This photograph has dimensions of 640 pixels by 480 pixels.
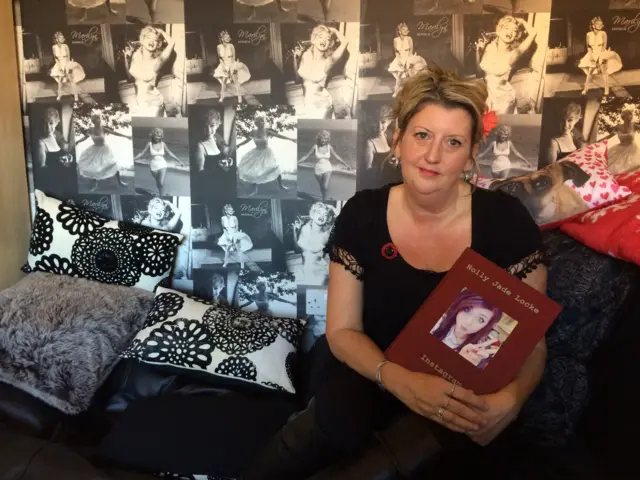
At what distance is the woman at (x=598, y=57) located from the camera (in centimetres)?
177

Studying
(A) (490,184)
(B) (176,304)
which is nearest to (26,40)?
(B) (176,304)

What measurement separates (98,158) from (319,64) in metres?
0.90

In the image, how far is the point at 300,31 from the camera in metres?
1.85

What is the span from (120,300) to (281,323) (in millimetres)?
540

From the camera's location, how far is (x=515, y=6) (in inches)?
69.8

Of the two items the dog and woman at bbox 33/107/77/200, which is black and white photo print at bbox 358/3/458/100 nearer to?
the dog

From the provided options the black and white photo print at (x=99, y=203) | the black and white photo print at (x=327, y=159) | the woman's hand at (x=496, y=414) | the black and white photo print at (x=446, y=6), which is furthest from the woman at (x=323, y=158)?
the woman's hand at (x=496, y=414)

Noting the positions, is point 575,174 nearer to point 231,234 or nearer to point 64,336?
point 231,234

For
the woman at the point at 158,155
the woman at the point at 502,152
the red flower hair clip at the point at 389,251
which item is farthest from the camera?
the woman at the point at 158,155

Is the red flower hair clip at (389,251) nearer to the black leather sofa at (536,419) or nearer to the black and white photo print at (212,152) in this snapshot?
the black leather sofa at (536,419)

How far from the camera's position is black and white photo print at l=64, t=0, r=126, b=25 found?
1892 millimetres

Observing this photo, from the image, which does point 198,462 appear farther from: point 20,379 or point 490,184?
point 490,184

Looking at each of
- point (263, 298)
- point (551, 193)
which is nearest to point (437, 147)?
point (551, 193)

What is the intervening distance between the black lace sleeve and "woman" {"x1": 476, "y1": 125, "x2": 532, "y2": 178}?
2.35 ft
